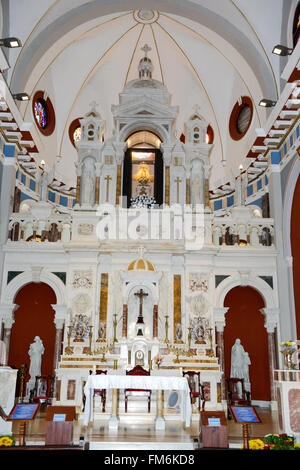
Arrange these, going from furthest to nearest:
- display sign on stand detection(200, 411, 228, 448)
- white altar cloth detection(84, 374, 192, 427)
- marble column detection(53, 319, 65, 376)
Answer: marble column detection(53, 319, 65, 376)
white altar cloth detection(84, 374, 192, 427)
display sign on stand detection(200, 411, 228, 448)

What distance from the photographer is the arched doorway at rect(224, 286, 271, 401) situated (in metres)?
16.0

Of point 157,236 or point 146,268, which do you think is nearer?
point 146,268

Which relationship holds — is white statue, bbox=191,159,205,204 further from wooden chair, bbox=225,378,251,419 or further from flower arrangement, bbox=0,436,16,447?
flower arrangement, bbox=0,436,16,447

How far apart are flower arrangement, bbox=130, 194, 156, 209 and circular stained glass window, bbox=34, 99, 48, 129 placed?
6389 mm

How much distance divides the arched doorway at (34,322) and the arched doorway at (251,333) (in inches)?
251

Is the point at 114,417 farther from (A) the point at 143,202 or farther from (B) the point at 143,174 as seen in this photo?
(B) the point at 143,174

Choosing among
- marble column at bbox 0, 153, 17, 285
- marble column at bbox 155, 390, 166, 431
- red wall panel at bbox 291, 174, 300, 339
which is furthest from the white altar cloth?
marble column at bbox 0, 153, 17, 285

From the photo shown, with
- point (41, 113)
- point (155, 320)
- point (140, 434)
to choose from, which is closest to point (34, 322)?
point (155, 320)

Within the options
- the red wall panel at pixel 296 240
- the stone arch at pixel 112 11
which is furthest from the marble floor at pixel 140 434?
the stone arch at pixel 112 11

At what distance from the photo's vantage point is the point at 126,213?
16.0 metres

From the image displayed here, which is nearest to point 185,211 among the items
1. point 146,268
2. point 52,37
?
point 146,268

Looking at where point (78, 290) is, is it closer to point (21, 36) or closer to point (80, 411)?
point (80, 411)

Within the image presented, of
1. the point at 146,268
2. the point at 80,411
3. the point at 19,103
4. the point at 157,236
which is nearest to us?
the point at 80,411
